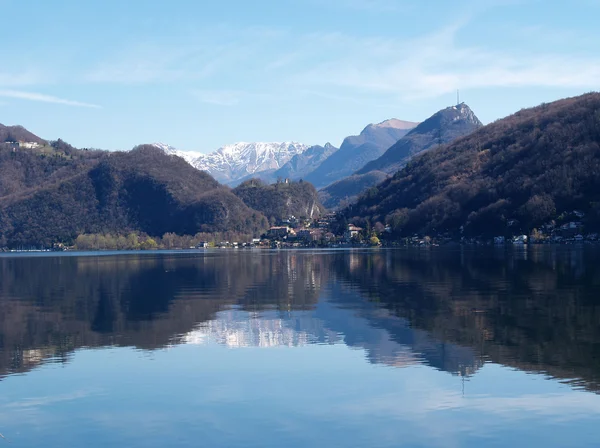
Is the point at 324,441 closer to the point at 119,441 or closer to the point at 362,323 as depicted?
the point at 119,441

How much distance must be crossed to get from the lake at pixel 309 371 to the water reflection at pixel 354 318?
0.47ft

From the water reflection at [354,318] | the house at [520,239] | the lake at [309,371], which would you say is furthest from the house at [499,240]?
the lake at [309,371]

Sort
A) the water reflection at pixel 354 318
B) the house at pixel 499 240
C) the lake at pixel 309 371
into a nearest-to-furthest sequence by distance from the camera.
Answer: the lake at pixel 309 371 < the water reflection at pixel 354 318 < the house at pixel 499 240

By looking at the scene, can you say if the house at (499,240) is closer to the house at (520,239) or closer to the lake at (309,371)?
the house at (520,239)

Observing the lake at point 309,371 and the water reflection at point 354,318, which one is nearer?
the lake at point 309,371

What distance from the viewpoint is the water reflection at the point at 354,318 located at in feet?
90.1

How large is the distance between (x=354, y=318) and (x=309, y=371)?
12697mm

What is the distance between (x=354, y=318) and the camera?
37.8m

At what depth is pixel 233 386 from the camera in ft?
76.6

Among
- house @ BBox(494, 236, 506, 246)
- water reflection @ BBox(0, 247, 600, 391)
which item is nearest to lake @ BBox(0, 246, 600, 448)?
water reflection @ BBox(0, 247, 600, 391)

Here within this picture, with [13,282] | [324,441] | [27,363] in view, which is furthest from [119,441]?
[13,282]

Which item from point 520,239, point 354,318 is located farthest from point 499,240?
point 354,318

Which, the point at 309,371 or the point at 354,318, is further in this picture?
the point at 354,318

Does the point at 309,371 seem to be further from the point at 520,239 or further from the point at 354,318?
the point at 520,239
